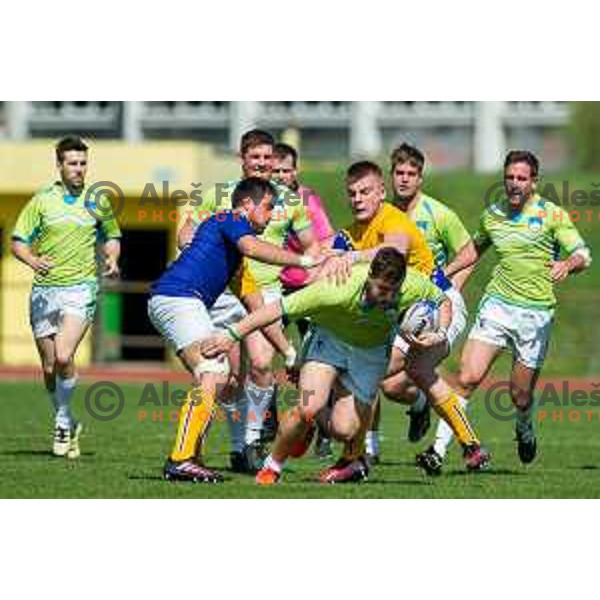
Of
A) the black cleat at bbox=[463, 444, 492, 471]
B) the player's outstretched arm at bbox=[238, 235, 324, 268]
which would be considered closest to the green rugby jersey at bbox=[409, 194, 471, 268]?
the black cleat at bbox=[463, 444, 492, 471]

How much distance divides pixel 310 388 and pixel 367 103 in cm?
3258

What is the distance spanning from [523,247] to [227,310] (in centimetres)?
254

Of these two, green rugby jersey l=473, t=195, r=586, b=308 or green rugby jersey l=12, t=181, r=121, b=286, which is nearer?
green rugby jersey l=473, t=195, r=586, b=308

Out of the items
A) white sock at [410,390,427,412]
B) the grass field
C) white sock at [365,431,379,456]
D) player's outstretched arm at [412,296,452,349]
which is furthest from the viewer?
white sock at [410,390,427,412]

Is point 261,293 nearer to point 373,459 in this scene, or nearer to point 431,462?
point 373,459

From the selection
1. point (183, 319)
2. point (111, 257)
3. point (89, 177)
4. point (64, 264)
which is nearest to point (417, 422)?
point (111, 257)

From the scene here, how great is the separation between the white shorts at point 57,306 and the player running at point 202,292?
2912mm

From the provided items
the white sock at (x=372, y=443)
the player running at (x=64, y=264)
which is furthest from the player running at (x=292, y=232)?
the player running at (x=64, y=264)

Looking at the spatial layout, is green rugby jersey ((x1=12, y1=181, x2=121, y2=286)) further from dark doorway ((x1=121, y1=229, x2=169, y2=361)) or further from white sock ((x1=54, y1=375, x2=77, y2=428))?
dark doorway ((x1=121, y1=229, x2=169, y2=361))

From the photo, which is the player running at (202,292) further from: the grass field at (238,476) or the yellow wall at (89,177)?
the yellow wall at (89,177)

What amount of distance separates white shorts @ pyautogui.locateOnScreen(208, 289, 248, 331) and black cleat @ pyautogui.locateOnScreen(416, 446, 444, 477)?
176 cm

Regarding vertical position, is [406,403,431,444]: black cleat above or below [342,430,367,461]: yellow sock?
below

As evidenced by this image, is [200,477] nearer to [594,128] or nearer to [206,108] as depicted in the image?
[206,108]

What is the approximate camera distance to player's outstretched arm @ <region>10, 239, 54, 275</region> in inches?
635
